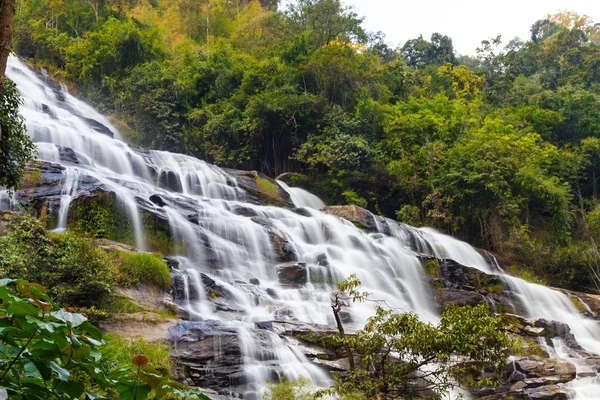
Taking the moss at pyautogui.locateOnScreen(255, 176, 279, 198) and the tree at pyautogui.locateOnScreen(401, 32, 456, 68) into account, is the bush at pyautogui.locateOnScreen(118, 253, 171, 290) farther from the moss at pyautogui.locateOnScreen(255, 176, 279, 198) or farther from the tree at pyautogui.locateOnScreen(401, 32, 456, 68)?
the tree at pyautogui.locateOnScreen(401, 32, 456, 68)

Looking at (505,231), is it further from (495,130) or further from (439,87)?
(439,87)

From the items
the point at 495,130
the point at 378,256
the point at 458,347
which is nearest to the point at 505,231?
the point at 495,130

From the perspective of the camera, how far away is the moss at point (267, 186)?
23109 mm

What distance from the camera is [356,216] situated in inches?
842

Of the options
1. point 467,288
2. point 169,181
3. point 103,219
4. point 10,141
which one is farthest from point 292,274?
point 10,141

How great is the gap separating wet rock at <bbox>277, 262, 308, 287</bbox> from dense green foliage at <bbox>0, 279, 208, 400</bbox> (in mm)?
13559

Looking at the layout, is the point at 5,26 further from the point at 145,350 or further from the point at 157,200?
the point at 157,200

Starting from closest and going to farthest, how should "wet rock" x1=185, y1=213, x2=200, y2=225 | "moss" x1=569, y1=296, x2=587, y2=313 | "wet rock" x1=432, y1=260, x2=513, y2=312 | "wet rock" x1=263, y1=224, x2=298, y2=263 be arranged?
"wet rock" x1=185, y1=213, x2=200, y2=225, "wet rock" x1=263, y1=224, x2=298, y2=263, "wet rock" x1=432, y1=260, x2=513, y2=312, "moss" x1=569, y1=296, x2=587, y2=313

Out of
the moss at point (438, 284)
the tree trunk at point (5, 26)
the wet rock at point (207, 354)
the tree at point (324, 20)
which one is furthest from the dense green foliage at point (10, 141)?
the tree at point (324, 20)

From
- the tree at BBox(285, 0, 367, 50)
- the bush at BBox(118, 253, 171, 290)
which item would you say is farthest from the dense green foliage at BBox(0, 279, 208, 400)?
the tree at BBox(285, 0, 367, 50)

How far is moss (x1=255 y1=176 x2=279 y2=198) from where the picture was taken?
75.8ft

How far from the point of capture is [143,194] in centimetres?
1667

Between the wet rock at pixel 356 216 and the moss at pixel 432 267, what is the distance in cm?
306

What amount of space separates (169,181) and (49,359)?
20.1m
